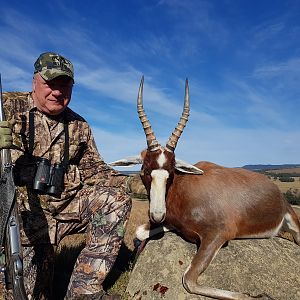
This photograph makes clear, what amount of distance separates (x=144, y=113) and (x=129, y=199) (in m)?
1.42

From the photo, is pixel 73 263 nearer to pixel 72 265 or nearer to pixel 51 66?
pixel 72 265

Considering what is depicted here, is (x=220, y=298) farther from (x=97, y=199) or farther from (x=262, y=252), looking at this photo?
(x=97, y=199)

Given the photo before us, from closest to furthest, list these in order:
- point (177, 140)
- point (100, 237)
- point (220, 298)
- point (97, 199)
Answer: point (220, 298), point (100, 237), point (97, 199), point (177, 140)

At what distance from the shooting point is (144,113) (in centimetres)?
593

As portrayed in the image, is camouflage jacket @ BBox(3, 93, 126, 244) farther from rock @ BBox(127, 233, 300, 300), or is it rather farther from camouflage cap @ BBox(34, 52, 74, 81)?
rock @ BBox(127, 233, 300, 300)

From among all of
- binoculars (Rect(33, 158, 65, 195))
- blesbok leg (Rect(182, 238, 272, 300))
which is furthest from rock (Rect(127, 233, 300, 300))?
binoculars (Rect(33, 158, 65, 195))

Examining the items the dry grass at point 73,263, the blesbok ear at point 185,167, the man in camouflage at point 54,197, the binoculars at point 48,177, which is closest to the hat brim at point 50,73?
the man in camouflage at point 54,197

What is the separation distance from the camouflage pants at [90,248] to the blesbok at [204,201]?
1.67 ft

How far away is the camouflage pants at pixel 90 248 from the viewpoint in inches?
187

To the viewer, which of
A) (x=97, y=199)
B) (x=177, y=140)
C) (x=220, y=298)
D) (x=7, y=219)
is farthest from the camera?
(x=177, y=140)

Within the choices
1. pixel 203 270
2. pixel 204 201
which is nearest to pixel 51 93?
pixel 204 201

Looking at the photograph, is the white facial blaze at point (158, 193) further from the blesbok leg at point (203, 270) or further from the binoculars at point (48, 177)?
the binoculars at point (48, 177)

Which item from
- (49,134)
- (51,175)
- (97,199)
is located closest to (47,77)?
(49,134)

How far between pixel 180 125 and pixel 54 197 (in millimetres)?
2139
